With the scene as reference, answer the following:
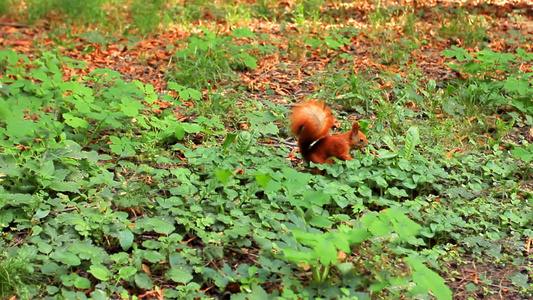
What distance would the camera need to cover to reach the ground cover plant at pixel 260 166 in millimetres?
3195

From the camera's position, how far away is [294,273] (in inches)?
127

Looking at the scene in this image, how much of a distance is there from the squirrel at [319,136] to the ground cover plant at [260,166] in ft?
0.37

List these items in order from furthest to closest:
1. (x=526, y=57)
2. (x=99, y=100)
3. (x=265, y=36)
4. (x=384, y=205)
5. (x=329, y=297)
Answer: (x=265, y=36) < (x=526, y=57) < (x=99, y=100) < (x=384, y=205) < (x=329, y=297)

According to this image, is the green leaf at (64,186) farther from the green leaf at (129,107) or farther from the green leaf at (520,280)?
the green leaf at (520,280)

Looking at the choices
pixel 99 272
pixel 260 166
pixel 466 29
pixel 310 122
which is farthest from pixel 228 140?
pixel 466 29

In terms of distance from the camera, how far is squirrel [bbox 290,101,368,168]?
407cm

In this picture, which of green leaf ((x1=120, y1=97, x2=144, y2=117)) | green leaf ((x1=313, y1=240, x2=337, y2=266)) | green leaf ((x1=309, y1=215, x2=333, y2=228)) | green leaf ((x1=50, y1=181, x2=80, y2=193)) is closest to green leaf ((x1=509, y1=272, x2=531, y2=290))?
green leaf ((x1=309, y1=215, x2=333, y2=228))

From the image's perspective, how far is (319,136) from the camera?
417 cm

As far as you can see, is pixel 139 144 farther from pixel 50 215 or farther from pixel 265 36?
pixel 265 36

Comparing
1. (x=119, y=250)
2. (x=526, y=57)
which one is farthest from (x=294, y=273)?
(x=526, y=57)

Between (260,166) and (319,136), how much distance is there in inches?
18.6

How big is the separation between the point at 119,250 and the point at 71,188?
606mm

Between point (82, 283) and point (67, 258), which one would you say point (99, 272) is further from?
point (67, 258)

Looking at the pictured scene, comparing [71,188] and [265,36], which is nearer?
[71,188]
